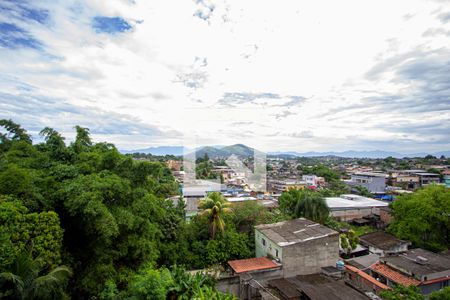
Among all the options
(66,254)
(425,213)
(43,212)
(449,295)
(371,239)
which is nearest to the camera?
(43,212)

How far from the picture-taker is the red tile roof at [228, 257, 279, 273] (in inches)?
550

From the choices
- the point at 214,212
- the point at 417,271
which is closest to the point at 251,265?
the point at 214,212

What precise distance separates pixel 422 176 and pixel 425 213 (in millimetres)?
44741

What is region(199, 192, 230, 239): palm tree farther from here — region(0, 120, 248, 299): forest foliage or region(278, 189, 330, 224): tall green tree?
region(278, 189, 330, 224): tall green tree

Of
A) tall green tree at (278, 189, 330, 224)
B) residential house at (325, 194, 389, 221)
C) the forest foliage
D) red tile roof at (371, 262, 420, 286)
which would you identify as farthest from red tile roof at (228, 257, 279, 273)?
residential house at (325, 194, 389, 221)

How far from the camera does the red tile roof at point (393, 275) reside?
1420 cm

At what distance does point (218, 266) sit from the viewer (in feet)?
52.8

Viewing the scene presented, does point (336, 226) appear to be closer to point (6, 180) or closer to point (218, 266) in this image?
point (218, 266)

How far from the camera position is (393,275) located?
50.0 ft

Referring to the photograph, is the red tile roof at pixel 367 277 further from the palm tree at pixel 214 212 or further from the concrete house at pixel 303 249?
the palm tree at pixel 214 212

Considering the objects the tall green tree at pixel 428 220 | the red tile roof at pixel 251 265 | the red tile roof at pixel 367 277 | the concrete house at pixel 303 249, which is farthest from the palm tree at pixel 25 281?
the tall green tree at pixel 428 220

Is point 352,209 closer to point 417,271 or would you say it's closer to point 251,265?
point 417,271

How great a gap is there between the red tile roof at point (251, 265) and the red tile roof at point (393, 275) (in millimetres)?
7124

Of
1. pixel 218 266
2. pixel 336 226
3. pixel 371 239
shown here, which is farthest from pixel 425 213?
Answer: pixel 218 266
